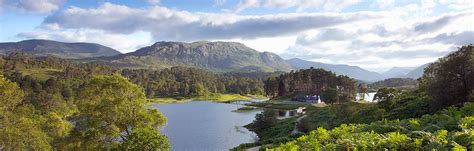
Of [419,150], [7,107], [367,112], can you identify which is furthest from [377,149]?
[367,112]

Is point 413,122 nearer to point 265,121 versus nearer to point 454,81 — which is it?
point 454,81

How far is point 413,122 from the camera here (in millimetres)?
18484

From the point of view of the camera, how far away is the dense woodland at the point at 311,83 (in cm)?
14993

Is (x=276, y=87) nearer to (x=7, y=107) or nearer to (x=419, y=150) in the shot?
(x=7, y=107)

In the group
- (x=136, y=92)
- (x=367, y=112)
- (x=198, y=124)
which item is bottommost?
(x=198, y=124)

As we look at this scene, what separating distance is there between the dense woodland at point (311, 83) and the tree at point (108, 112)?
11353 cm

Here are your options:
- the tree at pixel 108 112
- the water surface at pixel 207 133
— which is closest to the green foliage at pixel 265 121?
the water surface at pixel 207 133

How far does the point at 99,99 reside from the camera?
30.3 m

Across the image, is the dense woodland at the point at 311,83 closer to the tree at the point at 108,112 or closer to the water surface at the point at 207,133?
the water surface at the point at 207,133

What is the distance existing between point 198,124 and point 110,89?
2716 inches

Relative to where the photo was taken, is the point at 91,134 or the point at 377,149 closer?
the point at 377,149

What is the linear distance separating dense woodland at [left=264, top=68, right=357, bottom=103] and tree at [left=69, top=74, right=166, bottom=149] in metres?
114

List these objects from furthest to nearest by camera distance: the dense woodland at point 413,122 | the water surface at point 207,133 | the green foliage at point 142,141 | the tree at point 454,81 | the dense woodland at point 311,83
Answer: the dense woodland at point 311,83 → the water surface at point 207,133 → the tree at point 454,81 → the green foliage at point 142,141 → the dense woodland at point 413,122

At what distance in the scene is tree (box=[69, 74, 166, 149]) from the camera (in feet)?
97.3
